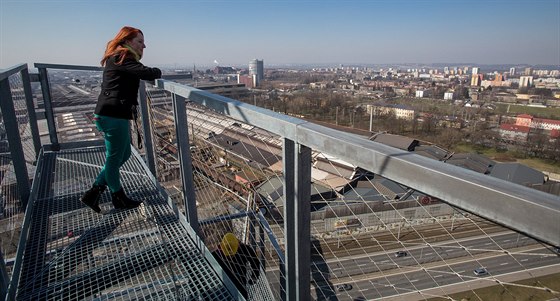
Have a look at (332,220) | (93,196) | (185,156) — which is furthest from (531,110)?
(93,196)

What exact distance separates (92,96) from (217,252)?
241cm

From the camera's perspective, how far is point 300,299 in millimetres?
852

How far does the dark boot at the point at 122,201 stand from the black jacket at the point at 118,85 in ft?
1.35

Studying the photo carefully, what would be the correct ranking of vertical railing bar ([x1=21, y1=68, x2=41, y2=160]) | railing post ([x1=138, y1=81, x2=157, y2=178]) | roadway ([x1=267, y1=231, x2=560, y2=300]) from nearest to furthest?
1. roadway ([x1=267, y1=231, x2=560, y2=300])
2. railing post ([x1=138, y1=81, x2=157, y2=178])
3. vertical railing bar ([x1=21, y1=68, x2=41, y2=160])

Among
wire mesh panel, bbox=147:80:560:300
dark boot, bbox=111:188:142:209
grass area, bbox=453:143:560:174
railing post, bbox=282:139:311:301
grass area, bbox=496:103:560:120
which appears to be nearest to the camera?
railing post, bbox=282:139:311:301

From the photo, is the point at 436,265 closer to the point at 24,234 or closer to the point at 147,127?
the point at 147,127

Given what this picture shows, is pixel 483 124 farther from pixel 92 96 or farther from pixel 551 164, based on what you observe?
pixel 92 96

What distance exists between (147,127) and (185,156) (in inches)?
31.1

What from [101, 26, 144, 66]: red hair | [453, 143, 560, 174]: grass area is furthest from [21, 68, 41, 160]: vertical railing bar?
[453, 143, 560, 174]: grass area

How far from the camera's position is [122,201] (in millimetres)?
1607

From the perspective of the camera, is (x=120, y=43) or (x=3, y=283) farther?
(x=120, y=43)

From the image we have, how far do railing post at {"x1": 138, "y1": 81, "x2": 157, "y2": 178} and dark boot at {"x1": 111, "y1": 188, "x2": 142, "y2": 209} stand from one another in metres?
0.49

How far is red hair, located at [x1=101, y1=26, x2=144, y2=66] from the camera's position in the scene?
53.0 inches

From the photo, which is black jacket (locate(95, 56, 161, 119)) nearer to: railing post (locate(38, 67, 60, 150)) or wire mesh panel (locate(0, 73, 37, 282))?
wire mesh panel (locate(0, 73, 37, 282))
